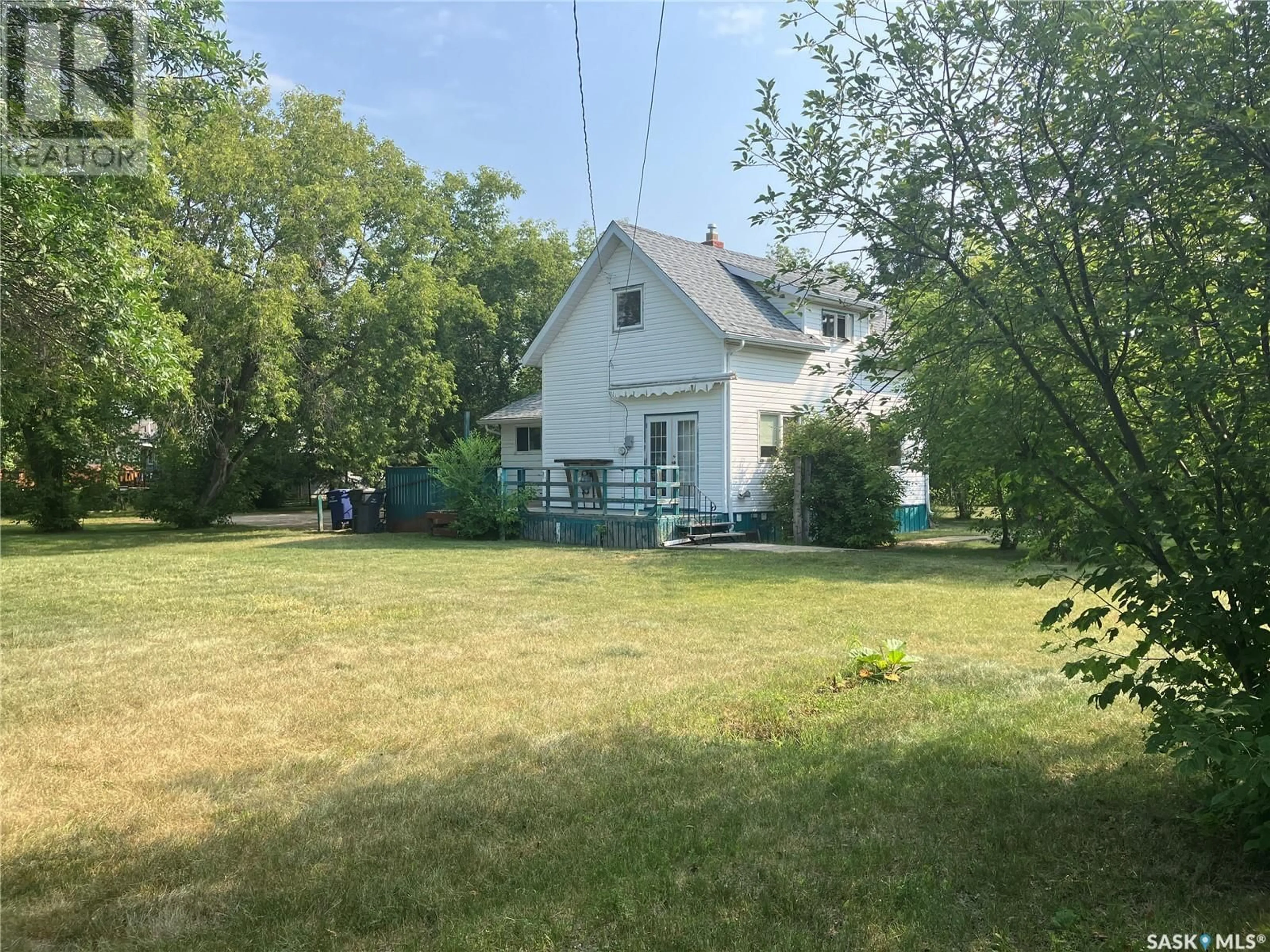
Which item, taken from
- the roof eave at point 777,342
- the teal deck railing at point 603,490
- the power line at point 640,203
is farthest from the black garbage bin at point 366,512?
the roof eave at point 777,342

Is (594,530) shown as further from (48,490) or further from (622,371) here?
(48,490)

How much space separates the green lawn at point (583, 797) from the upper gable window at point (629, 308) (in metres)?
12.4

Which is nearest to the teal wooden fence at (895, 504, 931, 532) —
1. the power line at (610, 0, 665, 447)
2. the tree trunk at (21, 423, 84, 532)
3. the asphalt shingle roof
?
the asphalt shingle roof

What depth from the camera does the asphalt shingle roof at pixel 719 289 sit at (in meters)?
17.9

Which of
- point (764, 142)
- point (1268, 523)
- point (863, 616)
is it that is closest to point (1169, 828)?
point (1268, 523)

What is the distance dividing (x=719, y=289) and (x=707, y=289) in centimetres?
59

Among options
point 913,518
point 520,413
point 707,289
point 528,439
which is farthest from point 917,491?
point 520,413

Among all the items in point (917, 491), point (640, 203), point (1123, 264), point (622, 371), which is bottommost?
point (917, 491)

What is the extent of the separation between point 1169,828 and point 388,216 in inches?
1217

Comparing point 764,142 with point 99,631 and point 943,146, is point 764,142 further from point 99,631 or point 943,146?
point 99,631

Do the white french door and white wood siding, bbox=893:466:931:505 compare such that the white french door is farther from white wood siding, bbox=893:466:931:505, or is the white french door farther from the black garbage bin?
the black garbage bin

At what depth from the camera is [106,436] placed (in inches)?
919

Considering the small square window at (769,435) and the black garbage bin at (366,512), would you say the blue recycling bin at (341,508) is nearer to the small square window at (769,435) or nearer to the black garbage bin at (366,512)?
the black garbage bin at (366,512)

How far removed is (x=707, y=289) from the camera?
61.7 feet
